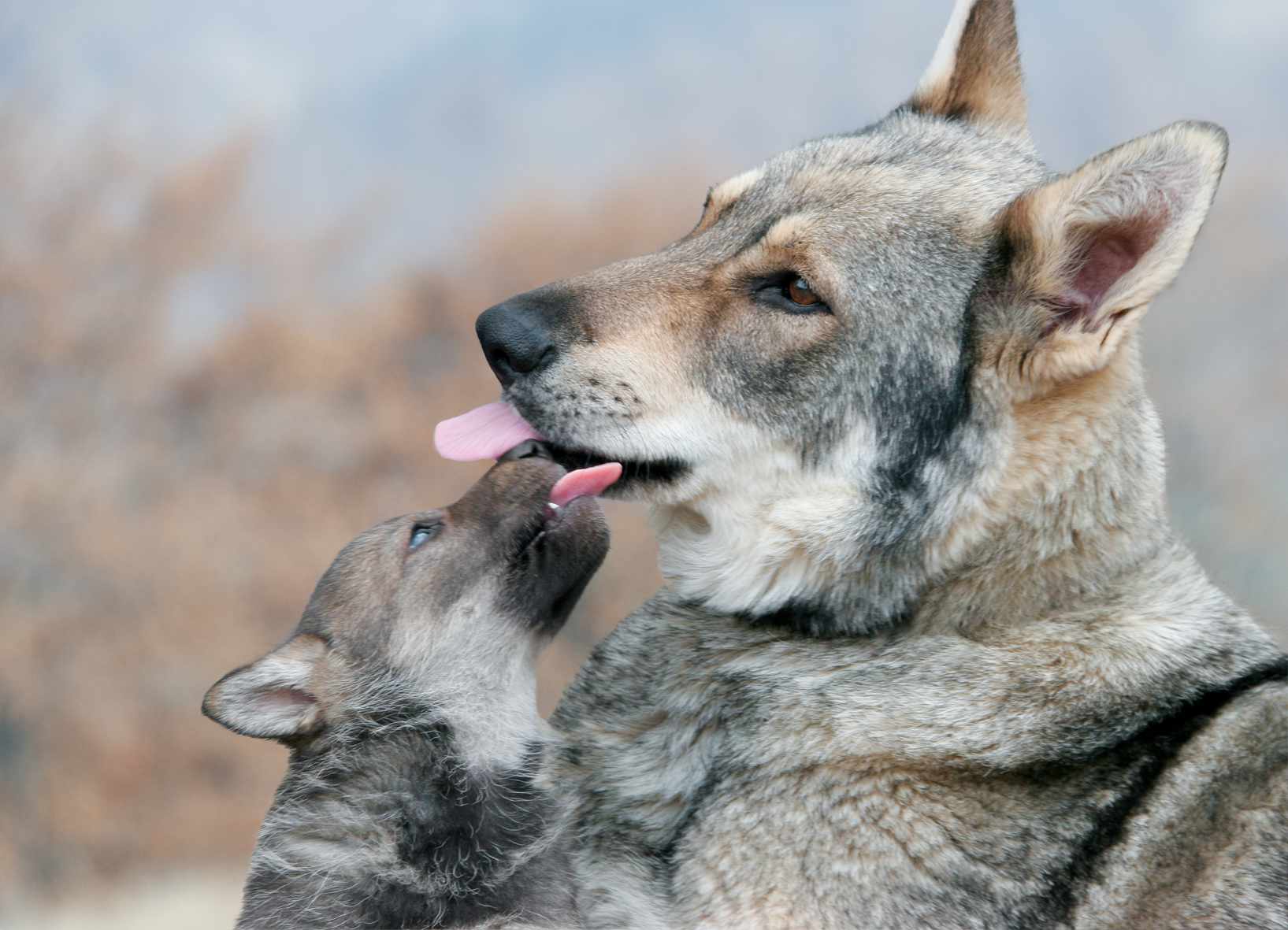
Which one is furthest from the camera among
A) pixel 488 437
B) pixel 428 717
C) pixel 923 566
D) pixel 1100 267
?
pixel 428 717

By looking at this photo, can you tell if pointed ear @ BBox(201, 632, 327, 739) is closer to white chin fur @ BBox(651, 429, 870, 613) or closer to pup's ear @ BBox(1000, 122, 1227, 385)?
white chin fur @ BBox(651, 429, 870, 613)

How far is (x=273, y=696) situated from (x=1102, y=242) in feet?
9.03

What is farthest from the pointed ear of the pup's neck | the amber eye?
the amber eye

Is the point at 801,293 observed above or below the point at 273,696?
above

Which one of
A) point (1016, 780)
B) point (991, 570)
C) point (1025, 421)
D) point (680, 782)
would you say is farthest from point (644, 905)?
point (1025, 421)

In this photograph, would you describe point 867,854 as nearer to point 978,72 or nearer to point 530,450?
point 530,450

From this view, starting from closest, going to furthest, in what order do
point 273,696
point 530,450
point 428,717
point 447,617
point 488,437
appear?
point 488,437, point 530,450, point 273,696, point 428,717, point 447,617

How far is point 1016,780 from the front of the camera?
3104mm

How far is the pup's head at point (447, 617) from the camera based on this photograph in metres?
4.05

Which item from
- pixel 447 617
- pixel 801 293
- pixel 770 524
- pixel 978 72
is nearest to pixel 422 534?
pixel 447 617

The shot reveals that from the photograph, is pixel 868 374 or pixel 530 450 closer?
pixel 868 374

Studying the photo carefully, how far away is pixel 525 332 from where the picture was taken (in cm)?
331

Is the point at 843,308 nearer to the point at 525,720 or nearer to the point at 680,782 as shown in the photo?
the point at 680,782

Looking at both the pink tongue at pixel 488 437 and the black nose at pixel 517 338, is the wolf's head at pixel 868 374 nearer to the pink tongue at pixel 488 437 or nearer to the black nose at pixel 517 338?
the black nose at pixel 517 338
